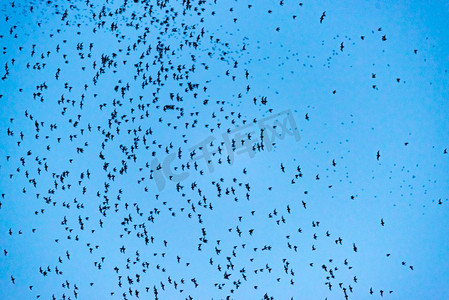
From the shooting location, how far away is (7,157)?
655 inches

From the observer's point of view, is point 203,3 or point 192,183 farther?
point 192,183

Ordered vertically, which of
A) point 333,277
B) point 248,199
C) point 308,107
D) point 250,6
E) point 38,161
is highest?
point 250,6

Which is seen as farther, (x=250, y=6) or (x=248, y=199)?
(x=248, y=199)

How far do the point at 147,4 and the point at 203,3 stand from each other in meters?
1.92

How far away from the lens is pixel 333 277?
56.2 feet

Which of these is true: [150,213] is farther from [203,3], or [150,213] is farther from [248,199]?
[203,3]

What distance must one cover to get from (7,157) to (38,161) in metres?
1.07

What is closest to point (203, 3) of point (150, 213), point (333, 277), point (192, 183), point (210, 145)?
point (210, 145)

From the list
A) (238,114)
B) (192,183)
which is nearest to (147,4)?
(238,114)

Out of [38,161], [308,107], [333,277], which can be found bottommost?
[333,277]

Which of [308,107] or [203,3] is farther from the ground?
[203,3]

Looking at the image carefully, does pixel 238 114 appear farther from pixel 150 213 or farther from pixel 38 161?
pixel 38 161

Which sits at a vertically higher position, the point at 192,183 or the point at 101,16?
the point at 101,16

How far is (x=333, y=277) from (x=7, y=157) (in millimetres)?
12761
